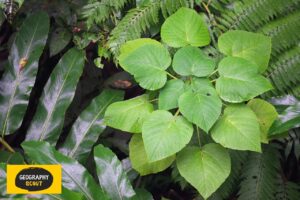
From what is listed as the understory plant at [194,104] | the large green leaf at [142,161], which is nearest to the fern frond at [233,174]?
the understory plant at [194,104]

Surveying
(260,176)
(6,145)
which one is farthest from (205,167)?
(6,145)

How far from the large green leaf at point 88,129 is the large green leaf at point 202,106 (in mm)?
386

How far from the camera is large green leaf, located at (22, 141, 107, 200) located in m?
1.09

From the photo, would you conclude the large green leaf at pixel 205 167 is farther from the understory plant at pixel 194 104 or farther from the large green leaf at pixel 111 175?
the large green leaf at pixel 111 175

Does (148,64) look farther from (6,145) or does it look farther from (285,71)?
(6,145)

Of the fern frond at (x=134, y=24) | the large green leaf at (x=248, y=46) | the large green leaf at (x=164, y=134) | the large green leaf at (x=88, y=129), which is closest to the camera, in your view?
the large green leaf at (x=164, y=134)

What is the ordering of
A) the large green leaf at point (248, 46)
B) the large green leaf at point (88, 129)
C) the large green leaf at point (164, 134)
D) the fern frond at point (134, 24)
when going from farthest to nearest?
1. the large green leaf at point (88, 129)
2. the fern frond at point (134, 24)
3. the large green leaf at point (248, 46)
4. the large green leaf at point (164, 134)

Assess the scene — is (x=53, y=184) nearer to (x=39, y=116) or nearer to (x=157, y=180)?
(x=39, y=116)

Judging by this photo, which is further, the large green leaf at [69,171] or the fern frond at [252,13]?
the fern frond at [252,13]

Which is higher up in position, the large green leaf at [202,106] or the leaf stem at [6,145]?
the large green leaf at [202,106]

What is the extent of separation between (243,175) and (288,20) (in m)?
0.56

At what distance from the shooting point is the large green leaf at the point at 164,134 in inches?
36.1

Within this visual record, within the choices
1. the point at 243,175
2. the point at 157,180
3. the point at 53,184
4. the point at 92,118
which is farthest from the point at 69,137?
the point at 243,175

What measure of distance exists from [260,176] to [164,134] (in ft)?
1.56
